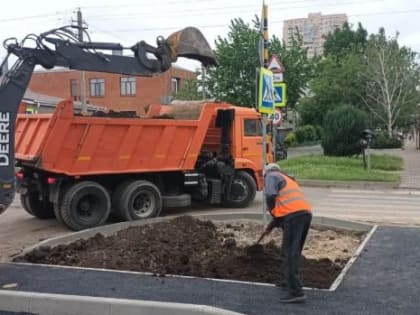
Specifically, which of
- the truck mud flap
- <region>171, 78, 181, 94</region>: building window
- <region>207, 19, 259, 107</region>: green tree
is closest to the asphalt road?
the truck mud flap

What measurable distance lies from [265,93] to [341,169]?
13767 millimetres

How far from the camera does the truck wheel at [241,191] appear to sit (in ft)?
47.2

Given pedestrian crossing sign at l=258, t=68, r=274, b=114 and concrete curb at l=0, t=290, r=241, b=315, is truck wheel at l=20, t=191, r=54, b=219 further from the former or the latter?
concrete curb at l=0, t=290, r=241, b=315

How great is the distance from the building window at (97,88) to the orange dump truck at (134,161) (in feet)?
178

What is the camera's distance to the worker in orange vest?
6.09 m

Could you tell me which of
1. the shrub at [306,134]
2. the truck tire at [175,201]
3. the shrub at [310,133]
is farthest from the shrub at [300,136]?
the truck tire at [175,201]

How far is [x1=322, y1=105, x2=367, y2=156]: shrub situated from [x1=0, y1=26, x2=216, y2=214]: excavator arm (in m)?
16.0

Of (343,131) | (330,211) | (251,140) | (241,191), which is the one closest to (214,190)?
(241,191)

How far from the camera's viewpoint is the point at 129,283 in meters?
6.80

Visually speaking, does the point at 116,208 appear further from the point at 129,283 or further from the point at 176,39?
the point at 129,283

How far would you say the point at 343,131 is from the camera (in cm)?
2673

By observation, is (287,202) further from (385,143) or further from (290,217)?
(385,143)

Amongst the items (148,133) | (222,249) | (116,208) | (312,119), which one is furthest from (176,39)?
(312,119)

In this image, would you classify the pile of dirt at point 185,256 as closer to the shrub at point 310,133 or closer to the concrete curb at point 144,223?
the concrete curb at point 144,223
